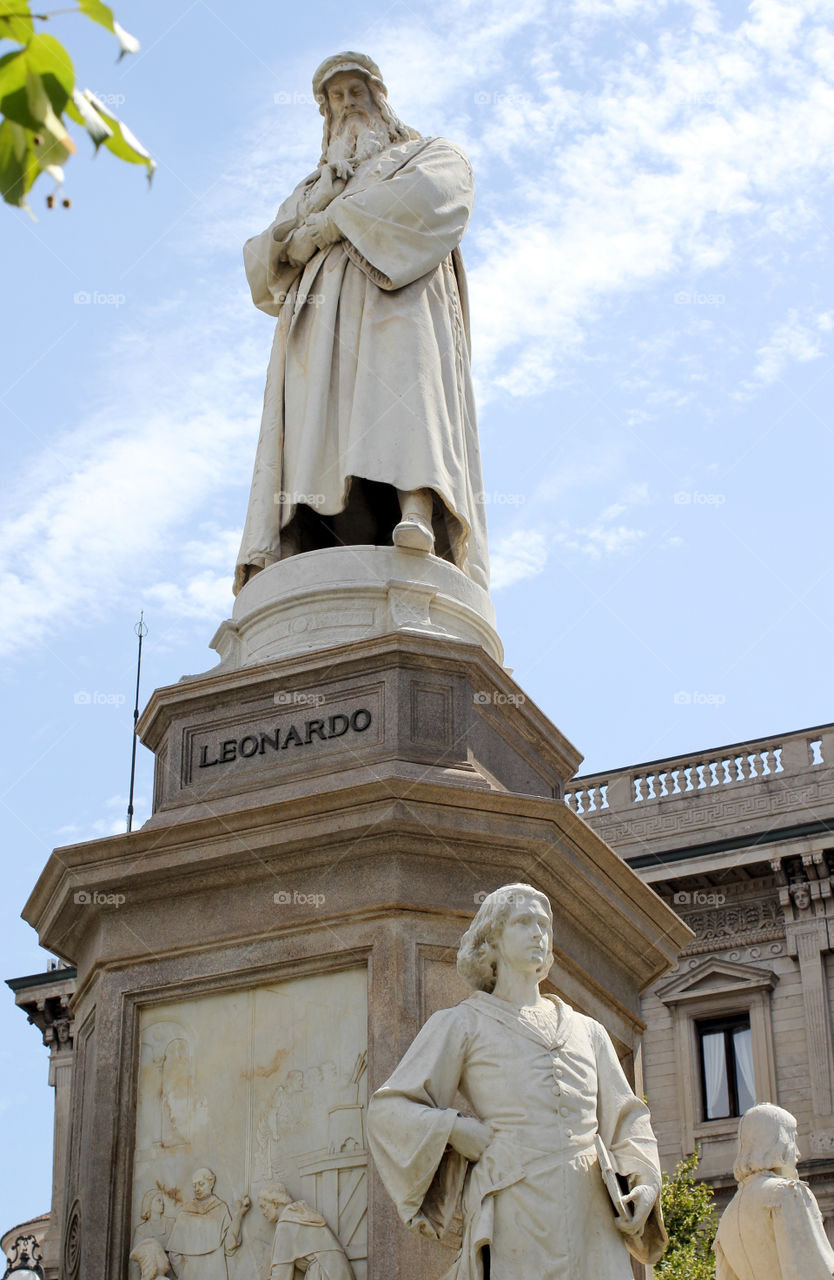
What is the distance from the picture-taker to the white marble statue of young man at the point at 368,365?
12344mm

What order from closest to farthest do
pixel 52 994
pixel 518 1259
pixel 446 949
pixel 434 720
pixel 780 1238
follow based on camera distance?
1. pixel 518 1259
2. pixel 780 1238
3. pixel 446 949
4. pixel 434 720
5. pixel 52 994

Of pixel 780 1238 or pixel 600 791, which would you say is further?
pixel 600 791

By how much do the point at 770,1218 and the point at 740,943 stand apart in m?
22.7

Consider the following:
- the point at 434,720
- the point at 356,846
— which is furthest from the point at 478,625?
the point at 356,846

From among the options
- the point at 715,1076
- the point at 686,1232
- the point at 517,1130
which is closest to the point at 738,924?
the point at 715,1076

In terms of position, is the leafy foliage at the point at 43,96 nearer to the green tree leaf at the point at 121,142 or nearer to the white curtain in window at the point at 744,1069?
the green tree leaf at the point at 121,142

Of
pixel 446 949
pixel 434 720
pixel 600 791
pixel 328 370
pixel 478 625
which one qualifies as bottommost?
pixel 446 949

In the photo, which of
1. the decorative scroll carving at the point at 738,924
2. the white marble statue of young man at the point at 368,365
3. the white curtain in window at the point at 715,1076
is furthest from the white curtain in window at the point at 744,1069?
the white marble statue of young man at the point at 368,365

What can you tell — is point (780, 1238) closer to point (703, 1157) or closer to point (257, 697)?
point (257, 697)

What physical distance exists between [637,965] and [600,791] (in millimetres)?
22494

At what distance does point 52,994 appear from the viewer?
32125 mm

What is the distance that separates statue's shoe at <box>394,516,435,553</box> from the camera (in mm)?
11781

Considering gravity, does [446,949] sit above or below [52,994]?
below

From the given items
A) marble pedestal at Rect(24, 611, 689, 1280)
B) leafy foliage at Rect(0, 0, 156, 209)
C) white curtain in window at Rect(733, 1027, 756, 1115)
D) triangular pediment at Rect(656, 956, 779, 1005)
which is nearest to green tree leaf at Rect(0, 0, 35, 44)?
leafy foliage at Rect(0, 0, 156, 209)
